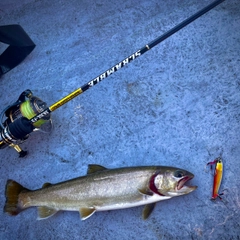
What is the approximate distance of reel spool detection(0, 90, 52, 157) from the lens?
2.46 metres

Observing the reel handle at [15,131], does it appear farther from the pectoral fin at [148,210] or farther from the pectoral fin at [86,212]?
the pectoral fin at [148,210]

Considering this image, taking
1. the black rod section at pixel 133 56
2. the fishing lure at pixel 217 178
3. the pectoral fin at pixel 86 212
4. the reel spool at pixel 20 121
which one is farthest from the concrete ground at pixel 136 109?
the black rod section at pixel 133 56

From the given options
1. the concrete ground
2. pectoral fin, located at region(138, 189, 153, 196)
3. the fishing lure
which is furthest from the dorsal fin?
the fishing lure

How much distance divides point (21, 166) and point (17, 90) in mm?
894

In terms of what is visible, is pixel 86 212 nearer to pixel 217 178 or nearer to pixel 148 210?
pixel 148 210

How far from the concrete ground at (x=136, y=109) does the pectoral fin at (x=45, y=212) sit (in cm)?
12

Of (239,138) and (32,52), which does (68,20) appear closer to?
(32,52)

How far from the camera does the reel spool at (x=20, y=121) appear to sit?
246cm

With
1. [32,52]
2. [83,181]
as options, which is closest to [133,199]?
[83,181]

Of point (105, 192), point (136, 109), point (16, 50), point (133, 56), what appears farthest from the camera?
point (16, 50)

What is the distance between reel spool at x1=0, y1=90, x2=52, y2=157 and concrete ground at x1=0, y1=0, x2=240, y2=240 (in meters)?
0.28

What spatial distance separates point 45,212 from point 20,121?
765 millimetres

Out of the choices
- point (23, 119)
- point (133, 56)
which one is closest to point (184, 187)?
point (133, 56)

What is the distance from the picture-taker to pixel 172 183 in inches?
84.7
